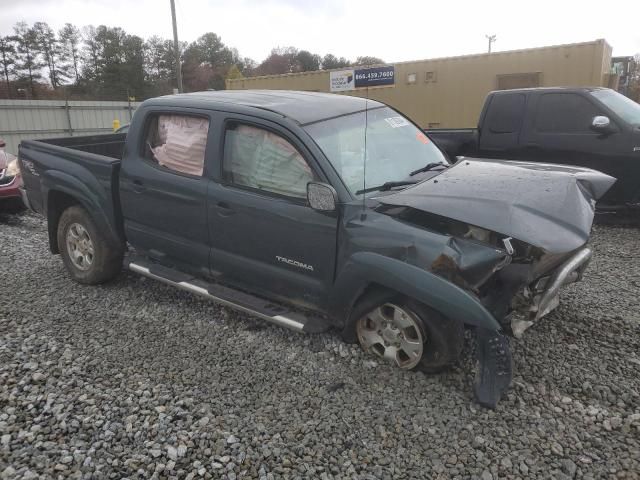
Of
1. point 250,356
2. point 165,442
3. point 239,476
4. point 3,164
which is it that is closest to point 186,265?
point 250,356

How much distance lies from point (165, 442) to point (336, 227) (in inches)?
63.0

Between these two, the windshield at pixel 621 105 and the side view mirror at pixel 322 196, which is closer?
the side view mirror at pixel 322 196

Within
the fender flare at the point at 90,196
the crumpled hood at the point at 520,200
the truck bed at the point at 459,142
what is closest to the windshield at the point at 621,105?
the truck bed at the point at 459,142

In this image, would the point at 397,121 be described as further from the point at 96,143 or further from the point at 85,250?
the point at 96,143

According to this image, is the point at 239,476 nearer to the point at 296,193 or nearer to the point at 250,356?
the point at 250,356

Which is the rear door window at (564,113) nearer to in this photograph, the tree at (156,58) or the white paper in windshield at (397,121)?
the white paper in windshield at (397,121)

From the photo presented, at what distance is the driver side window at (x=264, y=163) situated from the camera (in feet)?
11.3

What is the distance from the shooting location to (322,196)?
3092mm

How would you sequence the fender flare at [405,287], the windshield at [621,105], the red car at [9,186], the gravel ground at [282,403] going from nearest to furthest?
1. the gravel ground at [282,403]
2. the fender flare at [405,287]
3. the windshield at [621,105]
4. the red car at [9,186]

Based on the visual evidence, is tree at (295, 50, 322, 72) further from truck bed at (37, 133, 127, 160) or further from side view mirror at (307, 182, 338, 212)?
side view mirror at (307, 182, 338, 212)

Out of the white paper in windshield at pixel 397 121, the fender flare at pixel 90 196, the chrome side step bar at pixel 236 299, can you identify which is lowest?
the chrome side step bar at pixel 236 299

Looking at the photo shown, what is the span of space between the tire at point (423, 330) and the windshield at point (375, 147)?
0.75 m

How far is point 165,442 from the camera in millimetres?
2664

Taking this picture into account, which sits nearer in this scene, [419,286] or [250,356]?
[419,286]
